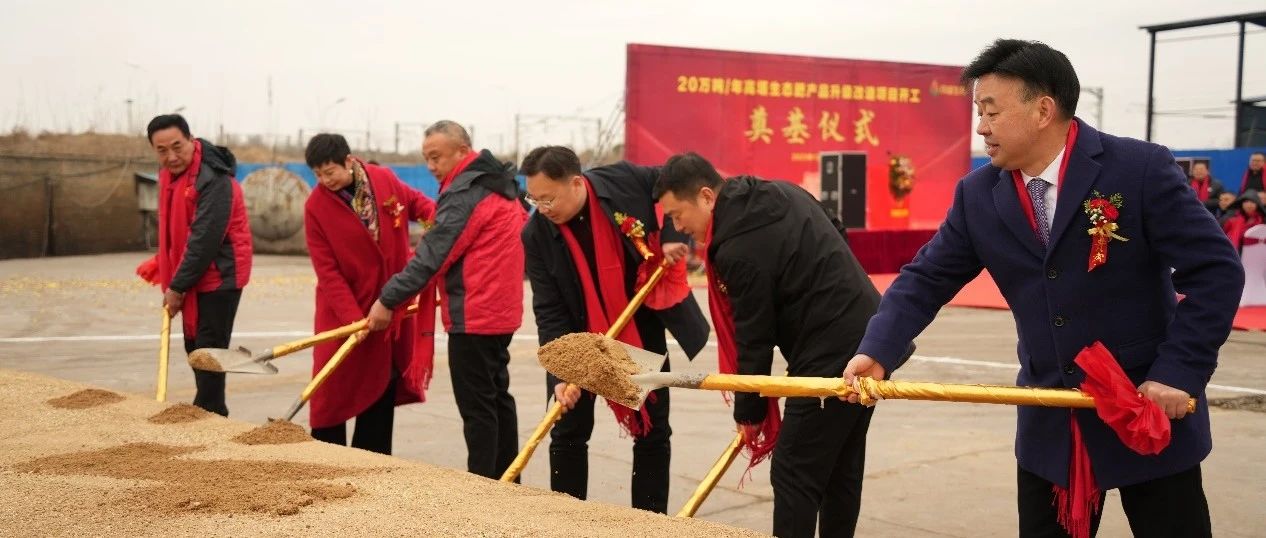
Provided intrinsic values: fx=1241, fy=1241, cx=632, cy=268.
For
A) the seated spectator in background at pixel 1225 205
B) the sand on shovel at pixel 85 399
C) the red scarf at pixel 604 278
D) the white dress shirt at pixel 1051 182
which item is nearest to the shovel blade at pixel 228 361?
the sand on shovel at pixel 85 399

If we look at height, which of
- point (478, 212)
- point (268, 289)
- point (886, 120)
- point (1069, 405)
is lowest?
point (268, 289)

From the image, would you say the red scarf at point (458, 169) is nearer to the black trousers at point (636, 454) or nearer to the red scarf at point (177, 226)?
the black trousers at point (636, 454)

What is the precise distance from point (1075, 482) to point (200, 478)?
2.56 metres

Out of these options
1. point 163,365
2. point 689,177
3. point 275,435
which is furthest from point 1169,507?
point 163,365

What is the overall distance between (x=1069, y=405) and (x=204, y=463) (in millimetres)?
2781

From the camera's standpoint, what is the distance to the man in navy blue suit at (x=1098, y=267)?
2.77 meters

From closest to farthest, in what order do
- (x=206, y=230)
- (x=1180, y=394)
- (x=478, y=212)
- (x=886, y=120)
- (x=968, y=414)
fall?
(x=1180, y=394)
(x=478, y=212)
(x=206, y=230)
(x=968, y=414)
(x=886, y=120)

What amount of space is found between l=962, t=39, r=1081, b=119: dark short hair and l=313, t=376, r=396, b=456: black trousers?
12.4 ft

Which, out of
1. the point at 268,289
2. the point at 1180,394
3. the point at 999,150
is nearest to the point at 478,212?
the point at 999,150

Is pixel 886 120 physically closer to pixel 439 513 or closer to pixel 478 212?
pixel 478 212

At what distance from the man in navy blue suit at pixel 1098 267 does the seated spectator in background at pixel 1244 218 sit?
33.6ft

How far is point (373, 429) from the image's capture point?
19.6ft

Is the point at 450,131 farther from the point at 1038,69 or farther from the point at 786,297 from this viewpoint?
the point at 1038,69

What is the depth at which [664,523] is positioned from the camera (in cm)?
330
